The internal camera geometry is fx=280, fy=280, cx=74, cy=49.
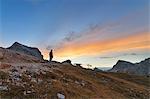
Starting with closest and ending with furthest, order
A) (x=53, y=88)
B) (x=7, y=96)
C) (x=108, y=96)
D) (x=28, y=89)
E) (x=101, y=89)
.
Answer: (x=7, y=96), (x=28, y=89), (x=53, y=88), (x=108, y=96), (x=101, y=89)

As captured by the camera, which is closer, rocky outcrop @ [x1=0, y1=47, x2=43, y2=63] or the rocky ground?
the rocky ground

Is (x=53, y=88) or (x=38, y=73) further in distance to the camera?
(x=38, y=73)

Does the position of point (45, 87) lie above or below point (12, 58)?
below

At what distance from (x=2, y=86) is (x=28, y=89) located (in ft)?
10.2

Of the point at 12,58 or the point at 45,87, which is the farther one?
the point at 12,58

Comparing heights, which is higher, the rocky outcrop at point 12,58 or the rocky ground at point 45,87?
the rocky outcrop at point 12,58

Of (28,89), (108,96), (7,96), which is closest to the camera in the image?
(7,96)

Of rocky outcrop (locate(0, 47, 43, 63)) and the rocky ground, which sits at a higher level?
rocky outcrop (locate(0, 47, 43, 63))

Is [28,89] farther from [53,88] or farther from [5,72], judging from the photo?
[5,72]

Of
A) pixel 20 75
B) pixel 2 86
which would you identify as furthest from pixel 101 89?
pixel 2 86

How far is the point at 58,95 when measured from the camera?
34.8 metres

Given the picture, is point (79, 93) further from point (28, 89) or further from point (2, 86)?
point (2, 86)

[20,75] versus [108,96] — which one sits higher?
[20,75]

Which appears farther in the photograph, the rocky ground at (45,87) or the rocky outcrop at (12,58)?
the rocky outcrop at (12,58)
